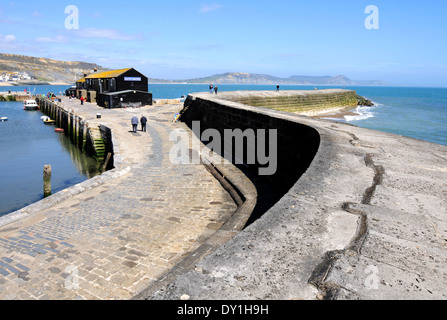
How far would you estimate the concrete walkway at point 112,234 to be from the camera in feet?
17.9

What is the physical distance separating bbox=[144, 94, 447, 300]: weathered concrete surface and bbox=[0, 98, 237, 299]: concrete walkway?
2.88 meters

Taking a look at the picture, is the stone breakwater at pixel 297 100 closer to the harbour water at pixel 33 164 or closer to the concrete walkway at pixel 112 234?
the harbour water at pixel 33 164

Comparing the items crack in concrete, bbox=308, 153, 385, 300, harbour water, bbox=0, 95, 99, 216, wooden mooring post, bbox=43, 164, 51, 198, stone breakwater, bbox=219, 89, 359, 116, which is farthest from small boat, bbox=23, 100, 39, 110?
crack in concrete, bbox=308, 153, 385, 300

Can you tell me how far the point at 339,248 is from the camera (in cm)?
279

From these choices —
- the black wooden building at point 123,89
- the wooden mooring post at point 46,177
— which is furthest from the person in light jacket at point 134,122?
the black wooden building at point 123,89

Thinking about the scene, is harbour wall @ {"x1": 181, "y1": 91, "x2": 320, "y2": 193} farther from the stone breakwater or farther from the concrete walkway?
the stone breakwater

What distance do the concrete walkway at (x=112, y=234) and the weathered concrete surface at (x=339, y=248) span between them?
9.45ft

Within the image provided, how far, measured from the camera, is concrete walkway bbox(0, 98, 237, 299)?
5441 millimetres

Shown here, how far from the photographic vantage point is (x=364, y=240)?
291 cm

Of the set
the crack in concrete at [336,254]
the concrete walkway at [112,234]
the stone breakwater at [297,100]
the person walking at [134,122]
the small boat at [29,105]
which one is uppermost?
the small boat at [29,105]

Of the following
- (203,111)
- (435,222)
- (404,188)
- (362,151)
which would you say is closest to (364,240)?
(435,222)

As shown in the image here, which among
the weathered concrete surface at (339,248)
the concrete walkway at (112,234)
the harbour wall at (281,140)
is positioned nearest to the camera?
the weathered concrete surface at (339,248)

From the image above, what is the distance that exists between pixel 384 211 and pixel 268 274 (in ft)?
6.70
